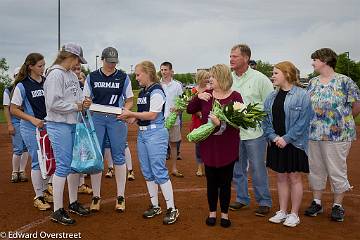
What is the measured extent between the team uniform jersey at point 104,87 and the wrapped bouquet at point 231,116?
61.8 inches

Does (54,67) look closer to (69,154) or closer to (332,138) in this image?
(69,154)

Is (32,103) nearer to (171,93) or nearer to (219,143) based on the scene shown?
(219,143)

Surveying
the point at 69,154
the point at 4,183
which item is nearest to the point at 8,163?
the point at 4,183

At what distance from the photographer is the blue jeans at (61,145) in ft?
19.0

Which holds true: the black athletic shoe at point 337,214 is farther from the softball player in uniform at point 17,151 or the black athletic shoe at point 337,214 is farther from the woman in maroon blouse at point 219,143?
the softball player in uniform at point 17,151

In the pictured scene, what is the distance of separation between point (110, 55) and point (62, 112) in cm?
110

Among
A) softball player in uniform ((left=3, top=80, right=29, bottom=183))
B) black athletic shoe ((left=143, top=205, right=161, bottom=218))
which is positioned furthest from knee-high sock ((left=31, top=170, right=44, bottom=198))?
softball player in uniform ((left=3, top=80, right=29, bottom=183))

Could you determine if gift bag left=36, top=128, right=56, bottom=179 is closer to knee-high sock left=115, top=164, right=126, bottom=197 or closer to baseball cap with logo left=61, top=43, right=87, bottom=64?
knee-high sock left=115, top=164, right=126, bottom=197

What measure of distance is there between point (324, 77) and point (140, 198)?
11.8 feet

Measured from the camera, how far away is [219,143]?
557cm

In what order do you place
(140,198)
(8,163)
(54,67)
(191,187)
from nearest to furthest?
1. (54,67)
2. (140,198)
3. (191,187)
4. (8,163)

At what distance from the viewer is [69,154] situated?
5883mm

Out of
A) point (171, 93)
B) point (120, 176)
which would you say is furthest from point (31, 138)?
point (171, 93)

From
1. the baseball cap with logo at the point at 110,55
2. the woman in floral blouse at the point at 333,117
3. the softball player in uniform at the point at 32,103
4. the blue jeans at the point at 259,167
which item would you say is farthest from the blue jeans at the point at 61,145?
the woman in floral blouse at the point at 333,117
